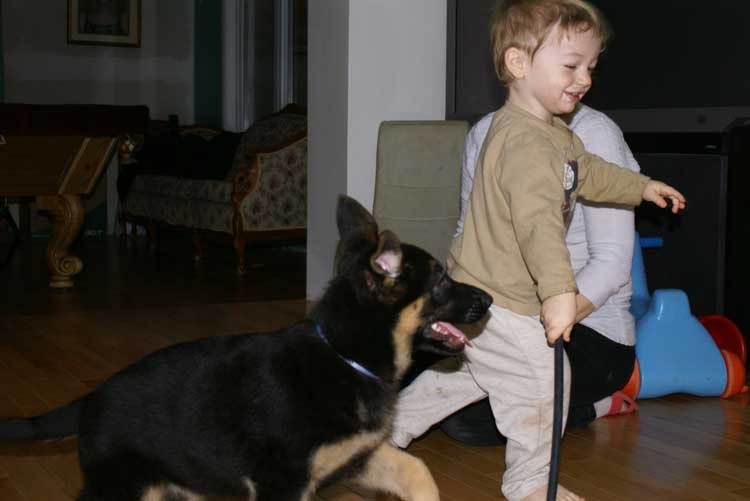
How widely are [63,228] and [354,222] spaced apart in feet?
16.2

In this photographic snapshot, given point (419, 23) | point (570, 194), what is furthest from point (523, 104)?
point (419, 23)

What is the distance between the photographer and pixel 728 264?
4.07 metres

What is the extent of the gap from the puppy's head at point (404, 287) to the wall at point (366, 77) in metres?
3.24

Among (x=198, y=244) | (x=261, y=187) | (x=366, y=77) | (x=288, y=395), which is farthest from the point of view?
(x=198, y=244)

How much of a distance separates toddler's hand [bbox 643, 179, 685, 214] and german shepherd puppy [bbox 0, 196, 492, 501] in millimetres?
548

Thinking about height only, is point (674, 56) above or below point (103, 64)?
below

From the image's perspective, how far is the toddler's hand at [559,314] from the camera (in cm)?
193

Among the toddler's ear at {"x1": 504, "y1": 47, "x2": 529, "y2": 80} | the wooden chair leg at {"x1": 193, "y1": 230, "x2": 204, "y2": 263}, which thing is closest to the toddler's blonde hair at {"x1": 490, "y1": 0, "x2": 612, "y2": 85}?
the toddler's ear at {"x1": 504, "y1": 47, "x2": 529, "y2": 80}

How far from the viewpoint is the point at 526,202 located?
2.03 m

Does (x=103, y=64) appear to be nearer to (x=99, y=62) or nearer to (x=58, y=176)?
(x=99, y=62)

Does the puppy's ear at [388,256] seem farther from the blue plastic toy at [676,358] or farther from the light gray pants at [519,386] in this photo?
the blue plastic toy at [676,358]

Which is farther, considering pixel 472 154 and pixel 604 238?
pixel 472 154

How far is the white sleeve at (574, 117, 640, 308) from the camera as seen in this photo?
Answer: 2463 millimetres

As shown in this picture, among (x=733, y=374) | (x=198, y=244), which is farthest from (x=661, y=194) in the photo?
(x=198, y=244)
